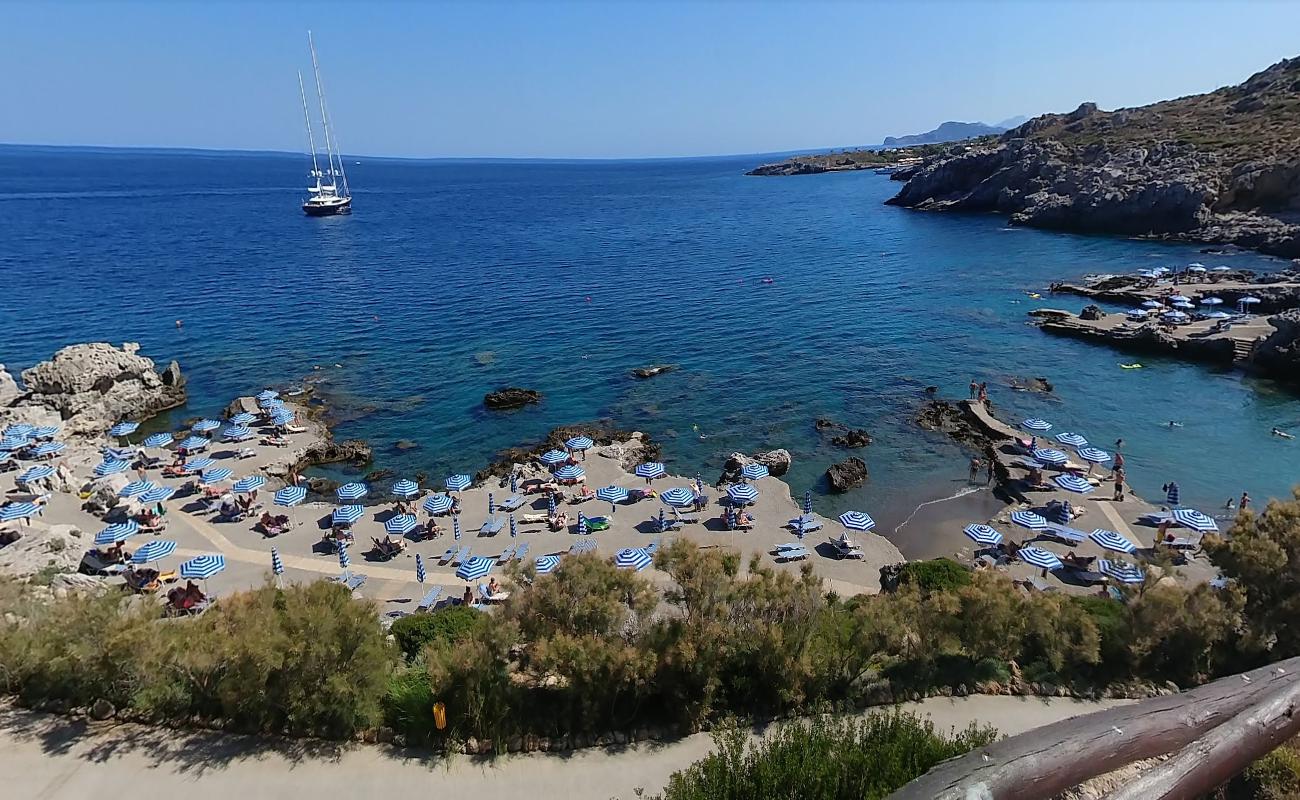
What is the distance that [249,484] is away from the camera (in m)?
32.0

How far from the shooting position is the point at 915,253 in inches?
3374

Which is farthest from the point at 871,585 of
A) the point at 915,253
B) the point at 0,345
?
the point at 915,253

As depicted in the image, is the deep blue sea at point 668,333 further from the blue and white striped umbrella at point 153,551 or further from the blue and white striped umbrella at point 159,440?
the blue and white striped umbrella at point 153,551

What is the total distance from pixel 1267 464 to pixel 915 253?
5610 cm

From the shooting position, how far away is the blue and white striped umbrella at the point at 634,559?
26047 mm

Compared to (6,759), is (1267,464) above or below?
below

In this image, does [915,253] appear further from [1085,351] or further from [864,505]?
[864,505]

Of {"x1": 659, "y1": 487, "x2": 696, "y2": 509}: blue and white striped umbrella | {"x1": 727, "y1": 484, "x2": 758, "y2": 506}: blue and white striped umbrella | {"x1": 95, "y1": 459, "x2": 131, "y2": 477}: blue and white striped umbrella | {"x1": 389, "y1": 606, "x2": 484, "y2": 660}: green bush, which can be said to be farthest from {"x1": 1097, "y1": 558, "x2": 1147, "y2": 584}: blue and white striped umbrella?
{"x1": 95, "y1": 459, "x2": 131, "y2": 477}: blue and white striped umbrella

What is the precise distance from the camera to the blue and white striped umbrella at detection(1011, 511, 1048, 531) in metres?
28.1

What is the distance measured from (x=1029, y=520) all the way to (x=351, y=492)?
2955cm

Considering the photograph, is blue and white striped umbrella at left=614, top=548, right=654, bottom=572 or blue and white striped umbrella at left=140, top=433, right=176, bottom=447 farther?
blue and white striped umbrella at left=140, top=433, right=176, bottom=447

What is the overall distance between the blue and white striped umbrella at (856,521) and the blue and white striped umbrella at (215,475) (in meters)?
29.1

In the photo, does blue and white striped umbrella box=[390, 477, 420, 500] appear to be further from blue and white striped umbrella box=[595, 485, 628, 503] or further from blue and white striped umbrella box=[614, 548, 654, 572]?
blue and white striped umbrella box=[614, 548, 654, 572]

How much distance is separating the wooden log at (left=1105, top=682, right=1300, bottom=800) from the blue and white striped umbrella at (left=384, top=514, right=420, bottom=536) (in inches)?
1091
